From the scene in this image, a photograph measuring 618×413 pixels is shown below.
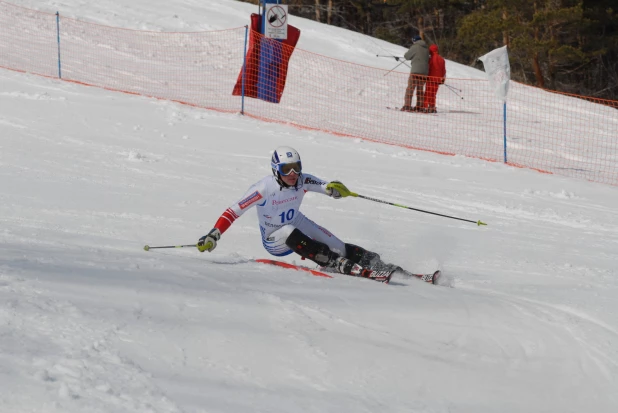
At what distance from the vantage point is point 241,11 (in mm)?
24156

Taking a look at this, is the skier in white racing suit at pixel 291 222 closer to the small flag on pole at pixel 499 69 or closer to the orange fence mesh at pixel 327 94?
the small flag on pole at pixel 499 69

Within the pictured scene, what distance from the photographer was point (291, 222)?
24.5 ft

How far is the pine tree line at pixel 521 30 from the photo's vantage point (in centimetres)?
2944

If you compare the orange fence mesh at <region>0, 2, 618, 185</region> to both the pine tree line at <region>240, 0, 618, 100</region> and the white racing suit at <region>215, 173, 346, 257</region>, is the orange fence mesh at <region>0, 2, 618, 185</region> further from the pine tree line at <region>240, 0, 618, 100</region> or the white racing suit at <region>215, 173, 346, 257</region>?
the pine tree line at <region>240, 0, 618, 100</region>

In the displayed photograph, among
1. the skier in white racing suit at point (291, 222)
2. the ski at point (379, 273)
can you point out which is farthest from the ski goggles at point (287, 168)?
the ski at point (379, 273)

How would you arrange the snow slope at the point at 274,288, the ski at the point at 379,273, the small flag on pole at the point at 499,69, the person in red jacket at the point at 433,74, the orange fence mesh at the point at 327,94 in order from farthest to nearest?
1. the person in red jacket at the point at 433,74
2. the orange fence mesh at the point at 327,94
3. the small flag on pole at the point at 499,69
4. the ski at the point at 379,273
5. the snow slope at the point at 274,288

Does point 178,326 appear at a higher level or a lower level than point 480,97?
lower

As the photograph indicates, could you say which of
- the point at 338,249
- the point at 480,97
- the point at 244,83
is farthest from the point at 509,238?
the point at 480,97

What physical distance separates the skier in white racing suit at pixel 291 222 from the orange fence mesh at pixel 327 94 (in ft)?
24.2

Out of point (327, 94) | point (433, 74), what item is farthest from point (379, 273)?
point (327, 94)

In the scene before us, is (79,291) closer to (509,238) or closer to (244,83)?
(509,238)

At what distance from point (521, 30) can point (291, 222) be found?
24.1m

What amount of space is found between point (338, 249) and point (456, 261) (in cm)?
154

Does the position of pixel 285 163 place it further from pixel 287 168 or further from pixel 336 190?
pixel 336 190
